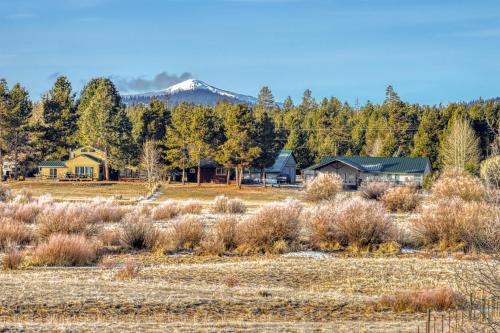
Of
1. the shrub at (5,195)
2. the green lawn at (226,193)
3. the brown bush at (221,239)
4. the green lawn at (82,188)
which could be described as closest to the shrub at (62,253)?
the brown bush at (221,239)

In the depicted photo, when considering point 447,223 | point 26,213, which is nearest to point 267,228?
point 447,223

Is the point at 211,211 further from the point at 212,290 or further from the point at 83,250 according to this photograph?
the point at 212,290

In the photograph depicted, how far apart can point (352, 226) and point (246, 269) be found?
8.64 m

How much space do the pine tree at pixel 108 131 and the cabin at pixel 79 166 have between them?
3.58ft

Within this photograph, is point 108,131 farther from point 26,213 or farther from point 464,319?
point 464,319

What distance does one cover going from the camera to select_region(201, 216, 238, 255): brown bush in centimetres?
2728

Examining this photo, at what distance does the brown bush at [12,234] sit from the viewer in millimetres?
27344

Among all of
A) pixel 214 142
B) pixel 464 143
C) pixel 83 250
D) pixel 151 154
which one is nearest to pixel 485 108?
pixel 464 143

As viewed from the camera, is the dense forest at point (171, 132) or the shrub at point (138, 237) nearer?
the shrub at point (138, 237)

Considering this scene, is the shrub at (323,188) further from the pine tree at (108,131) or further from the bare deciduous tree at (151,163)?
the pine tree at (108,131)

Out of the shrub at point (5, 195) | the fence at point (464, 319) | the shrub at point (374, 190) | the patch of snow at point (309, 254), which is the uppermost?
the shrub at point (374, 190)

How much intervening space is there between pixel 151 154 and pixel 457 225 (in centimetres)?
4691

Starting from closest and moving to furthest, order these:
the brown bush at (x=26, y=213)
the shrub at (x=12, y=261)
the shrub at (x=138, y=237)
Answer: the shrub at (x=12, y=261)
the shrub at (x=138, y=237)
the brown bush at (x=26, y=213)

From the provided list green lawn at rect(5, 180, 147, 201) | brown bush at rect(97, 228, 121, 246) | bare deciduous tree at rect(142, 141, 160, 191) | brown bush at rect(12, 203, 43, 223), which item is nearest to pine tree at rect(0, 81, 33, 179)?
green lawn at rect(5, 180, 147, 201)
